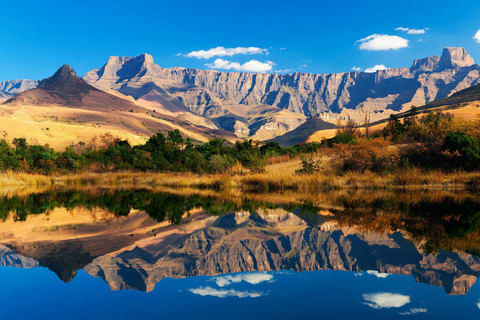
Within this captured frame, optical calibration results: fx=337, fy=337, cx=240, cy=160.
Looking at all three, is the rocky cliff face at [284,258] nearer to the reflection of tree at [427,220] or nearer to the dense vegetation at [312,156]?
the reflection of tree at [427,220]

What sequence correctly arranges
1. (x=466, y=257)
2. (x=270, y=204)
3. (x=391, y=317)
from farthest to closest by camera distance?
(x=270, y=204) < (x=466, y=257) < (x=391, y=317)

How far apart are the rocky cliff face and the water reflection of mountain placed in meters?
0.02

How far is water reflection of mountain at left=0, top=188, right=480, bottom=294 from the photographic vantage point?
686cm

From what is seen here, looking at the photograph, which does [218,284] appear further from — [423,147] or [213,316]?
[423,147]

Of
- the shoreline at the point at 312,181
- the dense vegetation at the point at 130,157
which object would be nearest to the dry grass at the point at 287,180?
the shoreline at the point at 312,181

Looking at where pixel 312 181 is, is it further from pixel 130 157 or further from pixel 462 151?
pixel 130 157

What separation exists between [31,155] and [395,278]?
4127 centimetres

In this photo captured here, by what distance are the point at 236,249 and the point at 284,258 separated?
1.27m

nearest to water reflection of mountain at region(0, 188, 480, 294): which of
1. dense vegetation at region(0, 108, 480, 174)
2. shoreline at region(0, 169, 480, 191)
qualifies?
shoreline at region(0, 169, 480, 191)

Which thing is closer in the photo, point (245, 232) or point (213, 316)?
point (213, 316)

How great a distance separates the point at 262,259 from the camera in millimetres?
7848

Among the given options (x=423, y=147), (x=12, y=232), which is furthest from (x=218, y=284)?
(x=423, y=147)

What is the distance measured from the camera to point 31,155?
38.0 m

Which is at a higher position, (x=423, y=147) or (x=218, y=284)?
(x=423, y=147)
